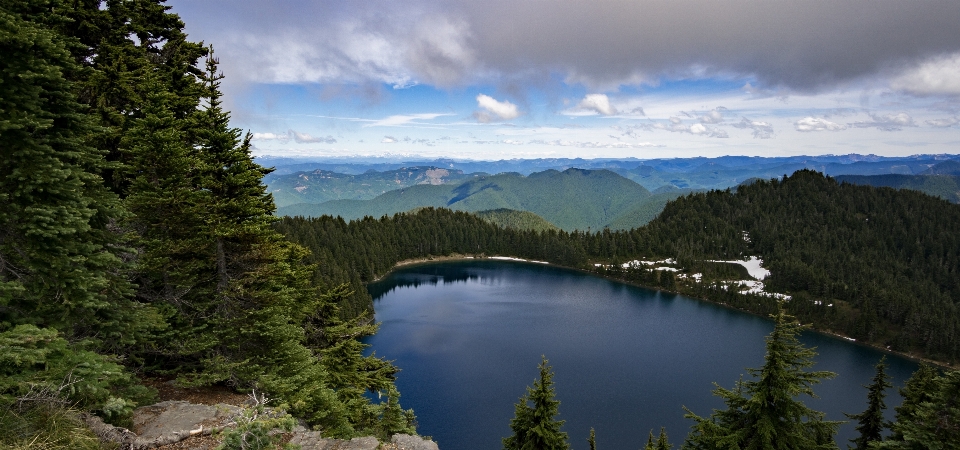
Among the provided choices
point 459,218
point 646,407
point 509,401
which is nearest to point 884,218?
point 459,218

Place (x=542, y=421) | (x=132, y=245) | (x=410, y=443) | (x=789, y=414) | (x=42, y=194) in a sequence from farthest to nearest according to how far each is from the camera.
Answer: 1. (x=542, y=421)
2. (x=789, y=414)
3. (x=132, y=245)
4. (x=410, y=443)
5. (x=42, y=194)

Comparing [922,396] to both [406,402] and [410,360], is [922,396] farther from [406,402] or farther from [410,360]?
[410,360]

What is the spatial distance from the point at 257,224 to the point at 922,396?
36273 millimetres

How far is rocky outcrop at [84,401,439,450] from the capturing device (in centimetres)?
987

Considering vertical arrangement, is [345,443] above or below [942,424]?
above

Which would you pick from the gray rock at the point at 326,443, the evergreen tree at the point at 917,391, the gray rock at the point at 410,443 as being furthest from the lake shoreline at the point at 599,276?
the gray rock at the point at 326,443

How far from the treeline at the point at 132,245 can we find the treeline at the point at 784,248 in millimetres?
64822

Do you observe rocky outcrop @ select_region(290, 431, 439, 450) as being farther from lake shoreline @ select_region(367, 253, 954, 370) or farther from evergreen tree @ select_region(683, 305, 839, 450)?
lake shoreline @ select_region(367, 253, 954, 370)

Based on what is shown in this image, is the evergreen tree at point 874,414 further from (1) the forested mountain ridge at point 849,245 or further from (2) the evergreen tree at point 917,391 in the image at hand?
(1) the forested mountain ridge at point 849,245

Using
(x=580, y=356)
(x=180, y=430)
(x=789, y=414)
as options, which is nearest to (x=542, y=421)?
(x=789, y=414)

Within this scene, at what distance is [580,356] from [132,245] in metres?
61.9

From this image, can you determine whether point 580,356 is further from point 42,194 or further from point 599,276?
point 599,276

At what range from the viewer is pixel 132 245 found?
14.9m

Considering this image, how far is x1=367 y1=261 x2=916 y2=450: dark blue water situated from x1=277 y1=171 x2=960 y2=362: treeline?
11.3 m
